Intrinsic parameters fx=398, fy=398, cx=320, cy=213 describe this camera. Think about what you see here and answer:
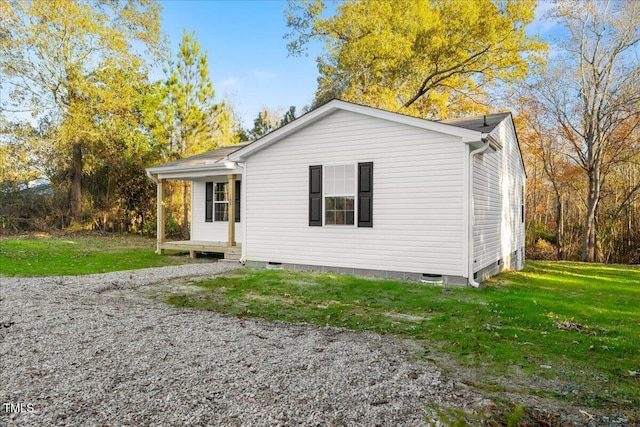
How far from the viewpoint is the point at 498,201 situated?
1018 centimetres

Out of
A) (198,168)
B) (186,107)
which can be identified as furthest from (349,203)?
(186,107)

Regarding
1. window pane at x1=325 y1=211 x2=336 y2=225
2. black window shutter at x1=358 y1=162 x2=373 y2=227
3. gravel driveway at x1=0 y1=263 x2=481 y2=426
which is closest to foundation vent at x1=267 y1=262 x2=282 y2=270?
window pane at x1=325 y1=211 x2=336 y2=225

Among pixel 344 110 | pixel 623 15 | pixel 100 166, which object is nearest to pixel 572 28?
pixel 623 15

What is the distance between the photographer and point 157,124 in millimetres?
19250

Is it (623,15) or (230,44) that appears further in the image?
(230,44)

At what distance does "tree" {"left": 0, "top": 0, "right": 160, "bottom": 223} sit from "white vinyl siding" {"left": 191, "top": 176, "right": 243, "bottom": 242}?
8629mm

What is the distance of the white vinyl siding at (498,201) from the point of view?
843cm

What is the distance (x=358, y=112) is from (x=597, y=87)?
39.8ft

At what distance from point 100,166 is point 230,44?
966cm

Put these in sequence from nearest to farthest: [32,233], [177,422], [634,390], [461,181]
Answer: [177,422] < [634,390] < [461,181] < [32,233]

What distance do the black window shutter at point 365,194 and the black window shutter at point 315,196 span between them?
99cm

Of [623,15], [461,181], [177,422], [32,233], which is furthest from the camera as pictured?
[32,233]

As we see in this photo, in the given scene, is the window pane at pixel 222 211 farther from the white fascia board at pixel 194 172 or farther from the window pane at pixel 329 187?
the window pane at pixel 329 187

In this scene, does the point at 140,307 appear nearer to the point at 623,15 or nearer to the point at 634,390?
the point at 634,390
